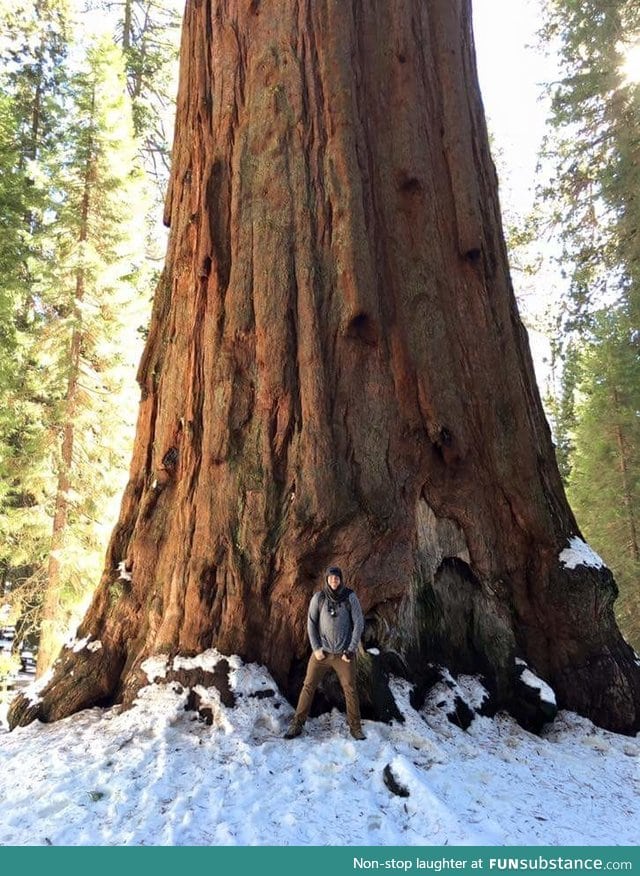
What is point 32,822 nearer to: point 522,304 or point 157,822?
point 157,822

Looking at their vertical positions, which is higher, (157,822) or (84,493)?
(84,493)

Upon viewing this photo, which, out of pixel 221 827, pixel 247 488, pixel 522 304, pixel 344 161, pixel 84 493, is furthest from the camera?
pixel 522 304

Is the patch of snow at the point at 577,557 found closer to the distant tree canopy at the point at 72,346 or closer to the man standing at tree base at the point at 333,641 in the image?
the man standing at tree base at the point at 333,641

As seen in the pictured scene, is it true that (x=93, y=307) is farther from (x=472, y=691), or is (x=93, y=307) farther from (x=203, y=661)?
(x=472, y=691)

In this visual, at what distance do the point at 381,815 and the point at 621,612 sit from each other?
10.9 meters

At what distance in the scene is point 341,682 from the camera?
4234mm

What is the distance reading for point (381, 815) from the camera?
322 centimetres

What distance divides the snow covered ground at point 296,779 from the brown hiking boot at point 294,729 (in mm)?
76

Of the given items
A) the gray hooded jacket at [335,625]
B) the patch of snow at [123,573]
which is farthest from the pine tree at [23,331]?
the gray hooded jacket at [335,625]

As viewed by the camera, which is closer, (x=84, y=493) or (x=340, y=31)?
(x=340, y=31)

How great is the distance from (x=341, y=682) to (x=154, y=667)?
142cm

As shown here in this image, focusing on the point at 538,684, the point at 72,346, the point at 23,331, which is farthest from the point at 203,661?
the point at 23,331

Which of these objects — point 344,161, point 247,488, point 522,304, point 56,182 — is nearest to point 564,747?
point 247,488

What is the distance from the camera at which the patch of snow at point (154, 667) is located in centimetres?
459
